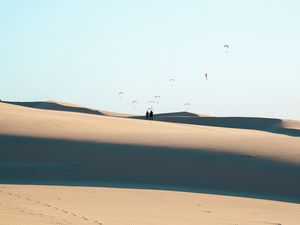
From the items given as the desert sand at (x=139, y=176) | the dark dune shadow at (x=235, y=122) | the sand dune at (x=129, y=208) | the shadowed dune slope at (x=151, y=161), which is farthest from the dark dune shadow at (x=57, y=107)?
the sand dune at (x=129, y=208)

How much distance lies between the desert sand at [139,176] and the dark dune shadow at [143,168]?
29 mm

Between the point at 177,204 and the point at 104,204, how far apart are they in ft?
5.61

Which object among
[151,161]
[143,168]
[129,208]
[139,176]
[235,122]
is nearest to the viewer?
[129,208]

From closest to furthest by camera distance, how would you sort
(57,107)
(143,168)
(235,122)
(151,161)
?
(143,168) → (151,161) → (235,122) → (57,107)

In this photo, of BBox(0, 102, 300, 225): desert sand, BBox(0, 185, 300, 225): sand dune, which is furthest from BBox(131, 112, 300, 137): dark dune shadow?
BBox(0, 185, 300, 225): sand dune

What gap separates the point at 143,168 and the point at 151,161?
620mm

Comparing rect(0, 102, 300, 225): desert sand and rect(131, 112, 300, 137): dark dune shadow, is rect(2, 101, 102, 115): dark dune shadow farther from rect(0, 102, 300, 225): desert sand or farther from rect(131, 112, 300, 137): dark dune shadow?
rect(0, 102, 300, 225): desert sand

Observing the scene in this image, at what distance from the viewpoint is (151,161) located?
20000 millimetres

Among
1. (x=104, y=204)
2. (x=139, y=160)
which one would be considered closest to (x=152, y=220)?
(x=104, y=204)

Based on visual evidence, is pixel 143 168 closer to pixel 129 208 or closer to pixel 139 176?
pixel 139 176

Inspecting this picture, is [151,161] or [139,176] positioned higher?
[151,161]

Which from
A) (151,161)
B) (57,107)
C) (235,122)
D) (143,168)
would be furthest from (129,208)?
(57,107)

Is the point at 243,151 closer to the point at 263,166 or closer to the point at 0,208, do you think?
the point at 263,166

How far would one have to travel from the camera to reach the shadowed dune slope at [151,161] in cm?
1817
